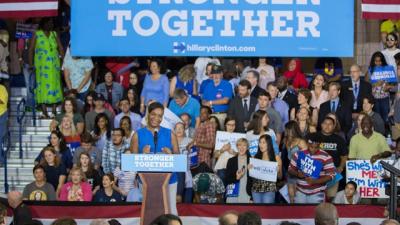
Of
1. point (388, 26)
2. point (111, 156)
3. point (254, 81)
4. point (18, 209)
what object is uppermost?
point (388, 26)

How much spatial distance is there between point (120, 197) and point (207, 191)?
134 cm

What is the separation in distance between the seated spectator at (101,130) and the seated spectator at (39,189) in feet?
→ 5.08

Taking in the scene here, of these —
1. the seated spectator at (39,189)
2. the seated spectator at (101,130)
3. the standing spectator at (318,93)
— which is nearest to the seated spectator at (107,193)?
the seated spectator at (39,189)

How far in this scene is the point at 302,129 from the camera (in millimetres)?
18047

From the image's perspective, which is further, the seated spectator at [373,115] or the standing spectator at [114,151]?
the seated spectator at [373,115]

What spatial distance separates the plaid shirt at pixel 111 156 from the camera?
698 inches

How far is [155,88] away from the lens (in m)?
19.1

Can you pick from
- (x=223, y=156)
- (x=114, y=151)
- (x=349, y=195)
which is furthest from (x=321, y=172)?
(x=114, y=151)

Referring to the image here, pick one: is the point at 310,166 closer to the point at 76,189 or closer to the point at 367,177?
the point at 367,177

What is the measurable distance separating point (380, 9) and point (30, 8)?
624cm

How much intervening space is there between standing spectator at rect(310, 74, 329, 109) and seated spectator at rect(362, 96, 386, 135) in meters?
0.72

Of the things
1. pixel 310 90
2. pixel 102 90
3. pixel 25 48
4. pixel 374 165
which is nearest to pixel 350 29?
pixel 310 90

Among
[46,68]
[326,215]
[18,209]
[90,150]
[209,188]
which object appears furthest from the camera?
[46,68]

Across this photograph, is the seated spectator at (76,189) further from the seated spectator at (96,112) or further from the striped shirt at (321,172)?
the striped shirt at (321,172)
